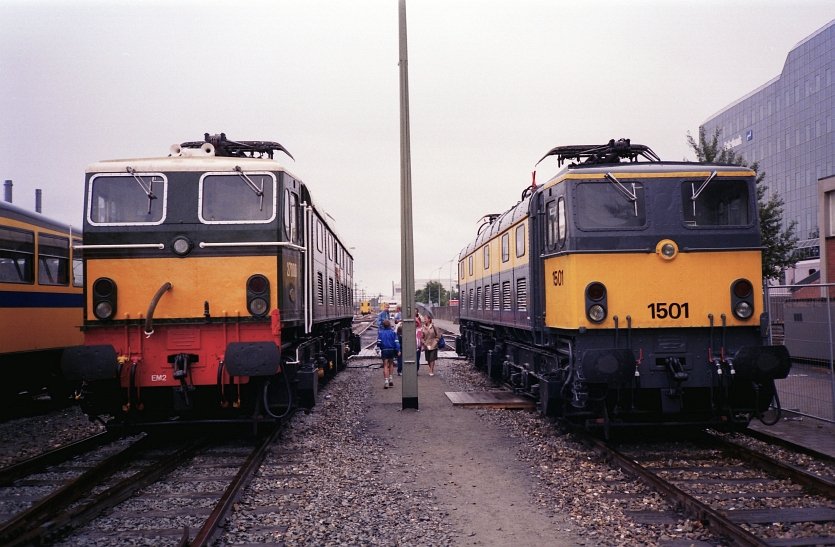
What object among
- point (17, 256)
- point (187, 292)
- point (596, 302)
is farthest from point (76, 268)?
point (596, 302)

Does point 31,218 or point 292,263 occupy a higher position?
point 31,218

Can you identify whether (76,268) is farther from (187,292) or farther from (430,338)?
(430,338)

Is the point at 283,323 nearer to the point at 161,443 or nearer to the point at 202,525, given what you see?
the point at 161,443

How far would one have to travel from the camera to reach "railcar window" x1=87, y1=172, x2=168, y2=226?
28.6 ft

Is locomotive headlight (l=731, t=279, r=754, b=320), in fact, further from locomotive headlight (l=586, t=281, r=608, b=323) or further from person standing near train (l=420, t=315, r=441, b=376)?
person standing near train (l=420, t=315, r=441, b=376)

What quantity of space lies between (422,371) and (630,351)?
38.0 feet

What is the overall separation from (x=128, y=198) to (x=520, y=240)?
5.91 m

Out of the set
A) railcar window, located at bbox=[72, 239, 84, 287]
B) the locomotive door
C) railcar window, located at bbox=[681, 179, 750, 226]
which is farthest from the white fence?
railcar window, located at bbox=[72, 239, 84, 287]

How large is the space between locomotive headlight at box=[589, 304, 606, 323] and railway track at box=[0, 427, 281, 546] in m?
4.25

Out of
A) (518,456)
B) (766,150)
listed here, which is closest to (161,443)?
(518,456)

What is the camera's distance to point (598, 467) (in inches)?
301

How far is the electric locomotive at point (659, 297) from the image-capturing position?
8180 mm

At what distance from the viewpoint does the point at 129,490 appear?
6.56 m

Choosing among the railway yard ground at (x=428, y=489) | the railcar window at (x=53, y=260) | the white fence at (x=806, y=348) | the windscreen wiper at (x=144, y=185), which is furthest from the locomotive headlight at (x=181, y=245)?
the white fence at (x=806, y=348)
